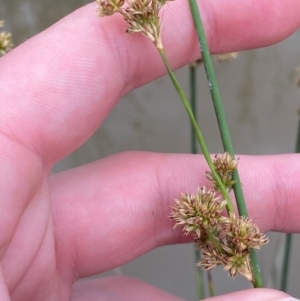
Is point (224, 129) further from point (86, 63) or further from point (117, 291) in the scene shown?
point (117, 291)

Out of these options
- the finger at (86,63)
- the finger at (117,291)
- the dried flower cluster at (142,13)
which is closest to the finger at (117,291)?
the finger at (117,291)

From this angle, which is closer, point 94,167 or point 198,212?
point 198,212

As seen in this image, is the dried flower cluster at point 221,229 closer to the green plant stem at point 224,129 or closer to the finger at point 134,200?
the green plant stem at point 224,129

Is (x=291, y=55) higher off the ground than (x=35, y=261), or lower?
higher

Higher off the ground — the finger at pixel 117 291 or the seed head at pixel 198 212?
the seed head at pixel 198 212

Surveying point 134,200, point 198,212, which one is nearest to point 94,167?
point 134,200

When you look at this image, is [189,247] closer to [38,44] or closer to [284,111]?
[284,111]

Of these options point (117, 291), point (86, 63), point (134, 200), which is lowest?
point (117, 291)

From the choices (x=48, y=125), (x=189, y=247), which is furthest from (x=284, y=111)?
Answer: (x=48, y=125)
